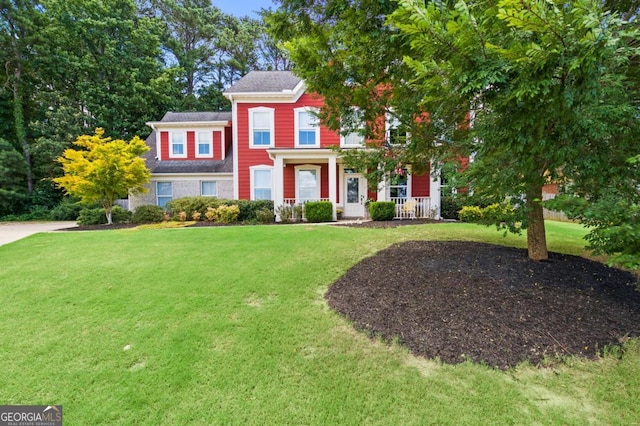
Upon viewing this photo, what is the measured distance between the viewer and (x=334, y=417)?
2244mm

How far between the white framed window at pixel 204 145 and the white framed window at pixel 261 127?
3.41 metres

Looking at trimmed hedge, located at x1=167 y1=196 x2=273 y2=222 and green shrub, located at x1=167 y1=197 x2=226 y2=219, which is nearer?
trimmed hedge, located at x1=167 y1=196 x2=273 y2=222

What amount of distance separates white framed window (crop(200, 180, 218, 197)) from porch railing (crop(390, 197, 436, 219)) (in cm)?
957

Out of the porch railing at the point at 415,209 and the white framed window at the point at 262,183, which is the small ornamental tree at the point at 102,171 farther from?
the porch railing at the point at 415,209

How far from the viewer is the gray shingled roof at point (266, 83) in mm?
14188

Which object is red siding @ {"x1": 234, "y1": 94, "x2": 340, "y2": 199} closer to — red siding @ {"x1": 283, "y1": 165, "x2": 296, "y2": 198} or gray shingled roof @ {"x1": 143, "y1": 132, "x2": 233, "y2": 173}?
red siding @ {"x1": 283, "y1": 165, "x2": 296, "y2": 198}

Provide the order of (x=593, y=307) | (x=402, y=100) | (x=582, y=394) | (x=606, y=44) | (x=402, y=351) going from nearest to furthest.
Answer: (x=606, y=44) < (x=582, y=394) < (x=402, y=351) < (x=593, y=307) < (x=402, y=100)

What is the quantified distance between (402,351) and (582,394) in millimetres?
1490

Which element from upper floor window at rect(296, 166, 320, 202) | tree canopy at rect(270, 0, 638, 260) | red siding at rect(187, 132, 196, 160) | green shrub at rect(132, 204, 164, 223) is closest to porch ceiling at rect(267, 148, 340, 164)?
upper floor window at rect(296, 166, 320, 202)

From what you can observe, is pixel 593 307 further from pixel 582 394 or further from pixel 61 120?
pixel 61 120

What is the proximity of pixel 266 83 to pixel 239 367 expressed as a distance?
14564 millimetres

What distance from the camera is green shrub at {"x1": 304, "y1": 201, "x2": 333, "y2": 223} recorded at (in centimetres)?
1205

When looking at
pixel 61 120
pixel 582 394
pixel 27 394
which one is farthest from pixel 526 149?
pixel 61 120

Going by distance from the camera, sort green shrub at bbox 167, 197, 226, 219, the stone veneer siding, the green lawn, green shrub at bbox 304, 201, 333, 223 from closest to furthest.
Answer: the green lawn → green shrub at bbox 304, 201, 333, 223 → green shrub at bbox 167, 197, 226, 219 → the stone veneer siding
